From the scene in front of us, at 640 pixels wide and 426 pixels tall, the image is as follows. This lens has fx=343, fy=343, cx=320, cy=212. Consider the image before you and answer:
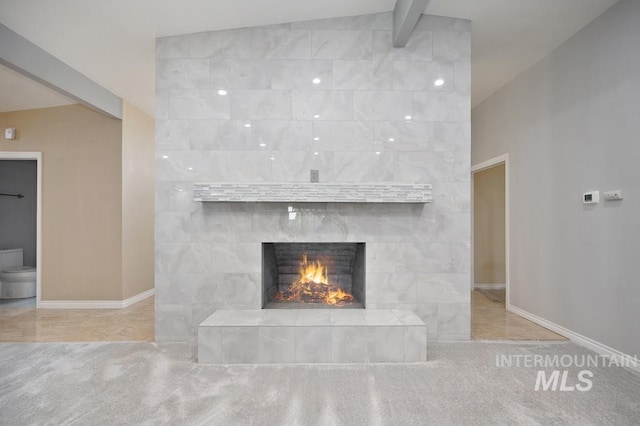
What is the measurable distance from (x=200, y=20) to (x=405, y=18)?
174cm

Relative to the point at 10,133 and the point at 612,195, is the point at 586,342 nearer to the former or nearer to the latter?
the point at 612,195

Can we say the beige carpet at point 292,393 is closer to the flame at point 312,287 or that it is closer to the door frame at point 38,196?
the flame at point 312,287

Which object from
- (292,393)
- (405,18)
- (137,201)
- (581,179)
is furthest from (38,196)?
(581,179)

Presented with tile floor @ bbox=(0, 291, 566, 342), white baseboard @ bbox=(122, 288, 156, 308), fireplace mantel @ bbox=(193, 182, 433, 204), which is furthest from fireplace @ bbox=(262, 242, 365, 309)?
white baseboard @ bbox=(122, 288, 156, 308)

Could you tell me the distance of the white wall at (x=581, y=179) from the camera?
2.60 meters

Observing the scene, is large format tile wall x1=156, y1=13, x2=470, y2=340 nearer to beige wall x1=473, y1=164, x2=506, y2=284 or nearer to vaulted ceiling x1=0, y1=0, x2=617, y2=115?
vaulted ceiling x1=0, y1=0, x2=617, y2=115

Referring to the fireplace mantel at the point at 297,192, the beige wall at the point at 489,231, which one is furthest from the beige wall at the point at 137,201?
the beige wall at the point at 489,231

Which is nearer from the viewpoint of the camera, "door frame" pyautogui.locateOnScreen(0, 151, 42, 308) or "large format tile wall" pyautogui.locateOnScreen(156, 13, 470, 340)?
"large format tile wall" pyautogui.locateOnScreen(156, 13, 470, 340)

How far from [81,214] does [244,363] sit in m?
3.28

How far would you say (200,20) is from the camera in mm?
2986

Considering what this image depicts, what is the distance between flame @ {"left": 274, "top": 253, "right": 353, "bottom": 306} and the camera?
358 cm

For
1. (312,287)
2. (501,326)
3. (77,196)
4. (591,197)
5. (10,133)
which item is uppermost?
(10,133)

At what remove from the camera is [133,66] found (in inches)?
141

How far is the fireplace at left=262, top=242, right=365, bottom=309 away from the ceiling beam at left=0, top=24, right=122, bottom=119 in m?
2.59
